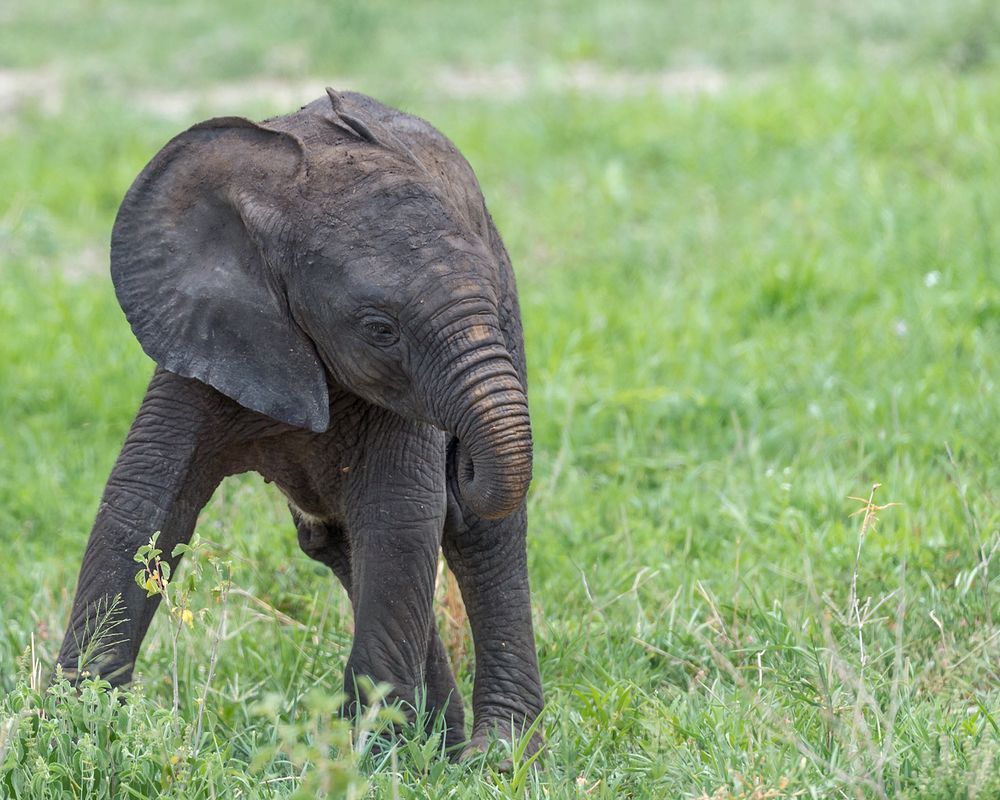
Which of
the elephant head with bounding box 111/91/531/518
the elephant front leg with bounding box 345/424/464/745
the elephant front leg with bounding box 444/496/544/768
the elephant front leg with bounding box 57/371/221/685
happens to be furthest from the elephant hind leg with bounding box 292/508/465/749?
the elephant head with bounding box 111/91/531/518

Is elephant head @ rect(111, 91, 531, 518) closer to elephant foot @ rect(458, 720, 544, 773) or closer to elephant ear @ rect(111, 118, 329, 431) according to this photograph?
elephant ear @ rect(111, 118, 329, 431)

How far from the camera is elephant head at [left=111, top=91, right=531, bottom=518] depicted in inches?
148

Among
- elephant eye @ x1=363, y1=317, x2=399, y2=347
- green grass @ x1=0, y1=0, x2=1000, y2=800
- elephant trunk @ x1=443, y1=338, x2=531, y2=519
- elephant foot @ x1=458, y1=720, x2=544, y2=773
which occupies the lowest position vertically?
elephant foot @ x1=458, y1=720, x2=544, y2=773

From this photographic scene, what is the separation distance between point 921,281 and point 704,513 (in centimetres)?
251

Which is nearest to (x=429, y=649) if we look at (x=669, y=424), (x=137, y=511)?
(x=137, y=511)

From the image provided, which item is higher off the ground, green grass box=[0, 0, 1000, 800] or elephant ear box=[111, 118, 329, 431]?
elephant ear box=[111, 118, 329, 431]

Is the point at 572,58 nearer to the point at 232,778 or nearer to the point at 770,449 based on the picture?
the point at 770,449

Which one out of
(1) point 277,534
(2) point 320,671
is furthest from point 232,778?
(1) point 277,534

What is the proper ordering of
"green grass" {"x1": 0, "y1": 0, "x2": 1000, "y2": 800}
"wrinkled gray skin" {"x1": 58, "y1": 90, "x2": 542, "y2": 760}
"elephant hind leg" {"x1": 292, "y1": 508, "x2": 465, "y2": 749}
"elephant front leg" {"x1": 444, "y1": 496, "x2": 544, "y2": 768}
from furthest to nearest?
"elephant hind leg" {"x1": 292, "y1": 508, "x2": 465, "y2": 749}, "elephant front leg" {"x1": 444, "y1": 496, "x2": 544, "y2": 768}, "green grass" {"x1": 0, "y1": 0, "x2": 1000, "y2": 800}, "wrinkled gray skin" {"x1": 58, "y1": 90, "x2": 542, "y2": 760}

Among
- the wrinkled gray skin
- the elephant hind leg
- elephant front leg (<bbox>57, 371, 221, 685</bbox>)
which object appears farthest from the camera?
the elephant hind leg

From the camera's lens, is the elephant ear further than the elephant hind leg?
No

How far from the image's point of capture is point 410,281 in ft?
12.4

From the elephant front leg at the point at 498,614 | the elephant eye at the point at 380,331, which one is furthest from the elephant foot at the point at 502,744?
the elephant eye at the point at 380,331

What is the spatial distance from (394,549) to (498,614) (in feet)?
1.62
